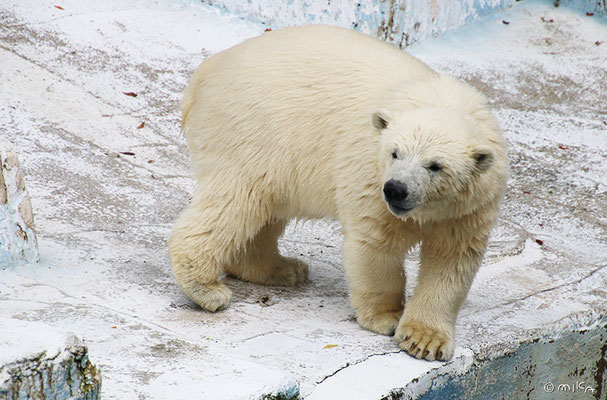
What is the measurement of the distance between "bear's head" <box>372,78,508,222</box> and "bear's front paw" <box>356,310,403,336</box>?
0.59 m

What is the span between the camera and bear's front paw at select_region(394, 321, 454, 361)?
321 centimetres

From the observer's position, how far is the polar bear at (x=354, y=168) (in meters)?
2.97

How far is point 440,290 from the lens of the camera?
10.9 feet

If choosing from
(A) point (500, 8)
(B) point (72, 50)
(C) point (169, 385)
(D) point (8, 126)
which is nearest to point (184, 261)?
(C) point (169, 385)

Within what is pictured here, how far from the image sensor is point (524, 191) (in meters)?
5.82

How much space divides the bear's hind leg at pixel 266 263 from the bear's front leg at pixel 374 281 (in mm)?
710

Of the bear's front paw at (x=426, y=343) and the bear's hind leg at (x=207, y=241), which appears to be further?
the bear's hind leg at (x=207, y=241)

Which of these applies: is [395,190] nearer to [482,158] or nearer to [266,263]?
[482,158]

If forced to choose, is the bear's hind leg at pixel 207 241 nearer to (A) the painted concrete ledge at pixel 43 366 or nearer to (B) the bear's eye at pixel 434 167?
(B) the bear's eye at pixel 434 167

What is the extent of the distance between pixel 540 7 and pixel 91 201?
604 cm

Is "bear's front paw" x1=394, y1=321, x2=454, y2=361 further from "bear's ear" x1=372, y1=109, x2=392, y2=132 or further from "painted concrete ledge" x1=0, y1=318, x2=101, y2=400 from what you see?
"painted concrete ledge" x1=0, y1=318, x2=101, y2=400

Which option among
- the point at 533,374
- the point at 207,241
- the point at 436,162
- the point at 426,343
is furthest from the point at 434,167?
the point at 533,374

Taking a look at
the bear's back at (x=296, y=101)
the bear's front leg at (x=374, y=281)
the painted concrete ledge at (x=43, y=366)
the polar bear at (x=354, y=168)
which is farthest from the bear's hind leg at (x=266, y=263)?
the painted concrete ledge at (x=43, y=366)

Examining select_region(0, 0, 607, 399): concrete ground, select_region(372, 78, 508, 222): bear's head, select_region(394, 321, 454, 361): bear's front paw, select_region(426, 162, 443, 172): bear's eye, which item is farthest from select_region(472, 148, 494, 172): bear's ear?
select_region(0, 0, 607, 399): concrete ground
